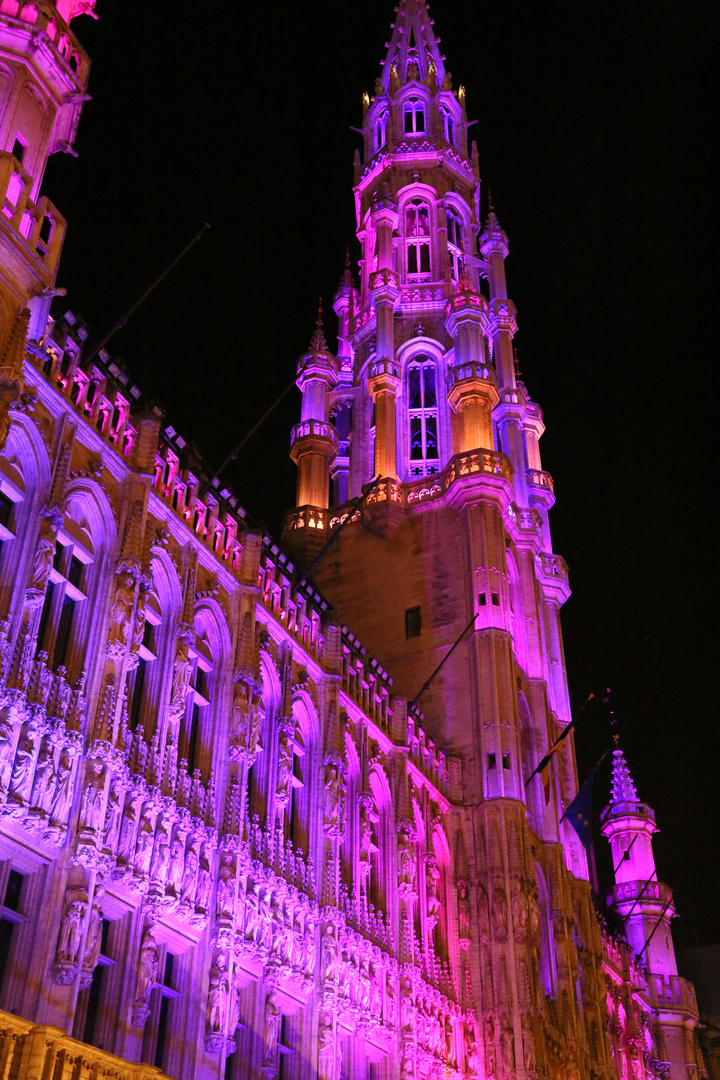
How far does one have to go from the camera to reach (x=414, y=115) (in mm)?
73750

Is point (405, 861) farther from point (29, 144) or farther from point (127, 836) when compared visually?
point (29, 144)

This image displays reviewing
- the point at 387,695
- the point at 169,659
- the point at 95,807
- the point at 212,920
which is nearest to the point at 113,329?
the point at 169,659

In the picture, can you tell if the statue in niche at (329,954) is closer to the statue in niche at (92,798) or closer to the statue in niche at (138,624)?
the statue in niche at (138,624)

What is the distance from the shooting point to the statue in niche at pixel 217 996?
27.3 metres

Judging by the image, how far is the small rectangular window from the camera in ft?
170

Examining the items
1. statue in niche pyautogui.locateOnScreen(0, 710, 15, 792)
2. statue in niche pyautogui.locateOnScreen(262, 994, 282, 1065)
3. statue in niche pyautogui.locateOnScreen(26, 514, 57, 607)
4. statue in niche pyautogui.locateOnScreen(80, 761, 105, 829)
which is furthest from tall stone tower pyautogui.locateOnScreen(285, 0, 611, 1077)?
statue in niche pyautogui.locateOnScreen(0, 710, 15, 792)

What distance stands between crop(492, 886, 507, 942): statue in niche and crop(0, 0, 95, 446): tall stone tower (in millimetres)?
26519

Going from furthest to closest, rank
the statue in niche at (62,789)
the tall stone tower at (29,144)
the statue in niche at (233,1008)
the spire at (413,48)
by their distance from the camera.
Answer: the spire at (413,48)
the statue in niche at (233,1008)
the tall stone tower at (29,144)
the statue in niche at (62,789)

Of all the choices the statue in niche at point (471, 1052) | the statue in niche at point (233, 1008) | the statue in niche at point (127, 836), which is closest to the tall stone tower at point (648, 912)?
the statue in niche at point (471, 1052)

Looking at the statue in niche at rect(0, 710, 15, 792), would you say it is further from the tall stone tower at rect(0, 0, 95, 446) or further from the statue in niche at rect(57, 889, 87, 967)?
the tall stone tower at rect(0, 0, 95, 446)

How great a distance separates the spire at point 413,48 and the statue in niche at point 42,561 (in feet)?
187

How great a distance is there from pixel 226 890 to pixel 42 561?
9.20m

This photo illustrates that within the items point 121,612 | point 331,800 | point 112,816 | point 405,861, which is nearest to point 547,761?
point 405,861

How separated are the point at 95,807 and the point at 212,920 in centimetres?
537
